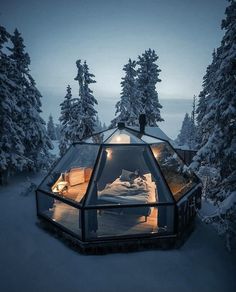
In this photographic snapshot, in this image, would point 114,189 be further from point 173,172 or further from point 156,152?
point 173,172

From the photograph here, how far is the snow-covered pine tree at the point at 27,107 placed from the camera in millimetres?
13853

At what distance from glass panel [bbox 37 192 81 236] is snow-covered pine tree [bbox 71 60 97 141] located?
38.6ft

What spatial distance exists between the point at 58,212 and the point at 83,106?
1329 centimetres

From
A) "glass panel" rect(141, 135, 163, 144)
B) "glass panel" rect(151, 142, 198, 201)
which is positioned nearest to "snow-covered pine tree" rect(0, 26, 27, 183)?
"glass panel" rect(141, 135, 163, 144)

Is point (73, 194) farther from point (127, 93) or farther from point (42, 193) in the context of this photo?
point (127, 93)

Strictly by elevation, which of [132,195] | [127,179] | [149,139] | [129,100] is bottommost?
[132,195]

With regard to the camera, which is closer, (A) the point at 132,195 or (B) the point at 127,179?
(A) the point at 132,195

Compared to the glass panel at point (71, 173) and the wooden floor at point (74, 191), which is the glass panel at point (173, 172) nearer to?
the glass panel at point (71, 173)

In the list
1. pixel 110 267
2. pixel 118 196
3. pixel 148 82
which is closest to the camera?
pixel 110 267

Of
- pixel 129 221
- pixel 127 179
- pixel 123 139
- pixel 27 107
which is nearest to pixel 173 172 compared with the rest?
pixel 123 139

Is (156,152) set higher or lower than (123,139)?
lower

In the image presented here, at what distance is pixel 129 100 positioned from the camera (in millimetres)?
19469

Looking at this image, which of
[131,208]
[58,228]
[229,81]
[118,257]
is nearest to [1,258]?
[58,228]

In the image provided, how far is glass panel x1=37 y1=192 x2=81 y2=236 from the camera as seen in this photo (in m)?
6.59
